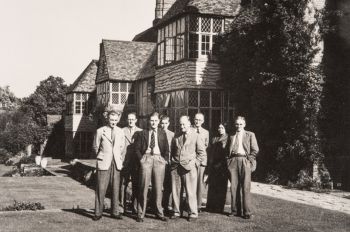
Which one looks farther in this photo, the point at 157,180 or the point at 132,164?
the point at 132,164

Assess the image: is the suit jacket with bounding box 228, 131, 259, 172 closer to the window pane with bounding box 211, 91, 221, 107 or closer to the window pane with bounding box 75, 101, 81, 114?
the window pane with bounding box 211, 91, 221, 107

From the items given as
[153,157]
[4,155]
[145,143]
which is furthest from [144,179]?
[4,155]

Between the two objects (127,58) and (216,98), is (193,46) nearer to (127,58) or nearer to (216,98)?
(216,98)

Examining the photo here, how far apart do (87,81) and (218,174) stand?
33606 millimetres

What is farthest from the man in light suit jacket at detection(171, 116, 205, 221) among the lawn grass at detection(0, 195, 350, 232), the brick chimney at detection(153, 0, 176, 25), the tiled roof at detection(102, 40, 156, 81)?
the brick chimney at detection(153, 0, 176, 25)

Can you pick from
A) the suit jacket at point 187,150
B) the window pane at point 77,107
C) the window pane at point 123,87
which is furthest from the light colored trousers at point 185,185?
the window pane at point 77,107

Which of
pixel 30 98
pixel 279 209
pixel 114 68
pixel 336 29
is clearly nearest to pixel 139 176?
pixel 279 209

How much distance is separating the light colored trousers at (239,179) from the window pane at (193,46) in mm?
12505

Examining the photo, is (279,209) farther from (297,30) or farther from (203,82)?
(203,82)

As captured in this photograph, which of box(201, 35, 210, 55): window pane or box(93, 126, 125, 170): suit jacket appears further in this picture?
box(201, 35, 210, 55): window pane

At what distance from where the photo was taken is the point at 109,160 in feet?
31.7

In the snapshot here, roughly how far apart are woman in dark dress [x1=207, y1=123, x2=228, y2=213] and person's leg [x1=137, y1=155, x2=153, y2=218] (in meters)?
1.68

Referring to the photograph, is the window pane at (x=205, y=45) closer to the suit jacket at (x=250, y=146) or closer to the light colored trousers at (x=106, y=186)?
the suit jacket at (x=250, y=146)

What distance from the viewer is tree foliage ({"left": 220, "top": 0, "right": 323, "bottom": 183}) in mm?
17797
